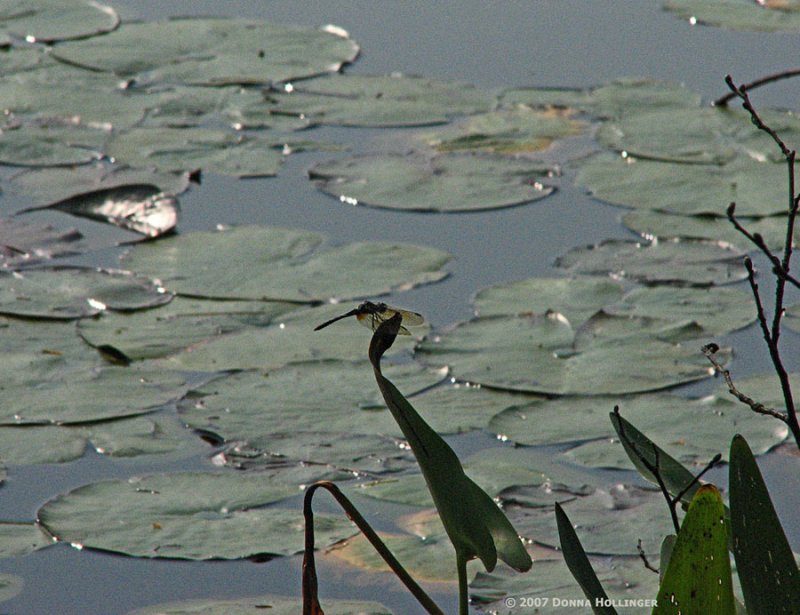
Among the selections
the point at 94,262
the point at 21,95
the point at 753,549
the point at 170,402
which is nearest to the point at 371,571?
the point at 170,402

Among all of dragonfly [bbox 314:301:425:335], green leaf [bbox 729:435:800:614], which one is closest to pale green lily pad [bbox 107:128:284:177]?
dragonfly [bbox 314:301:425:335]

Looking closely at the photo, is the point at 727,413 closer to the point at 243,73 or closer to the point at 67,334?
the point at 67,334

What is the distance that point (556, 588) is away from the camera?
6.43ft

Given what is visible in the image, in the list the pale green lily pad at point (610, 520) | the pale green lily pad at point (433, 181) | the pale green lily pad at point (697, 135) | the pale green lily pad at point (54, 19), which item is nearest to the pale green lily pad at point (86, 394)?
the pale green lily pad at point (610, 520)

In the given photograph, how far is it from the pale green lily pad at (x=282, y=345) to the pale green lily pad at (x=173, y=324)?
35 millimetres

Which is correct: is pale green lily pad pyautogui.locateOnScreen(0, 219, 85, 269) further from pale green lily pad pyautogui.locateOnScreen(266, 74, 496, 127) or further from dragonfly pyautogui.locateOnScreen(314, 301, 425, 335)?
dragonfly pyautogui.locateOnScreen(314, 301, 425, 335)

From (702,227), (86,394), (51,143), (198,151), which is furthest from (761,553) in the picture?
(51,143)

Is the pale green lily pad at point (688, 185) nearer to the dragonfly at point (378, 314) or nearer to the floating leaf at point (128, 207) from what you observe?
the floating leaf at point (128, 207)

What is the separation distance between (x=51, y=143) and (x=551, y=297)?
1762mm

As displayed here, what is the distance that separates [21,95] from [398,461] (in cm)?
254

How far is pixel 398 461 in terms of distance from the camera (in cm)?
238

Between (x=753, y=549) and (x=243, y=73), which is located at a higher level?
(x=753, y=549)

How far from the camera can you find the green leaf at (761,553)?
1.07 meters

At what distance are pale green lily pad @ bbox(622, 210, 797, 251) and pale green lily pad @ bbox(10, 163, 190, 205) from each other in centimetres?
128
